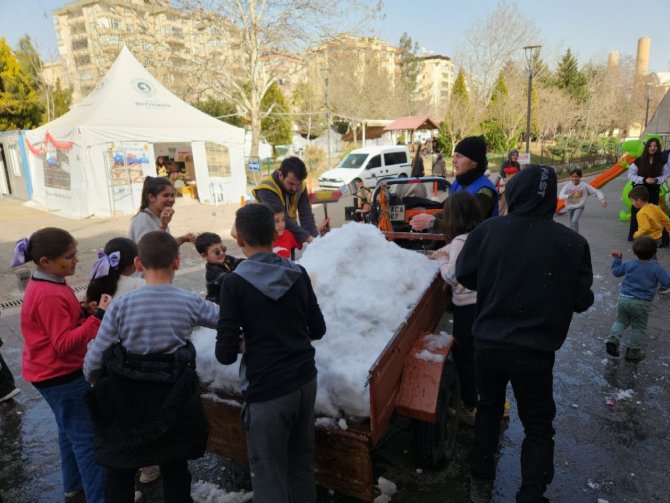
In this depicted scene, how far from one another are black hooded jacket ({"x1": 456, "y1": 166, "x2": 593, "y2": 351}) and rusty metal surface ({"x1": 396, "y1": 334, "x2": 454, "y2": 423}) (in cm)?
44

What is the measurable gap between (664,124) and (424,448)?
1844 cm

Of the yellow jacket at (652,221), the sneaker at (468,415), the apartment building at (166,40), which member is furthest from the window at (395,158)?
the sneaker at (468,415)

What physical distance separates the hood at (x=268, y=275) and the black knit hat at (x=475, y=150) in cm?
243

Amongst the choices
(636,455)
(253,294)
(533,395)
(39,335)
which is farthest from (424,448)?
(39,335)

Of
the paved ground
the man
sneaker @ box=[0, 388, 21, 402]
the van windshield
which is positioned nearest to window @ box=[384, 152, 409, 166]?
the van windshield

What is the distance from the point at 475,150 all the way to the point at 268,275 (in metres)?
2.58

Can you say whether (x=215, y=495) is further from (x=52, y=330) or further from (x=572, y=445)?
(x=572, y=445)

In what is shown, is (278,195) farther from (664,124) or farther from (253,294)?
(664,124)

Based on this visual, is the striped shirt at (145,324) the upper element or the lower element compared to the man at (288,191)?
lower

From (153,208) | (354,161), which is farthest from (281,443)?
(354,161)

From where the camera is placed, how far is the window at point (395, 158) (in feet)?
64.5

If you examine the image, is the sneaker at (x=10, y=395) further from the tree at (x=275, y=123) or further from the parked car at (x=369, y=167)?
the tree at (x=275, y=123)

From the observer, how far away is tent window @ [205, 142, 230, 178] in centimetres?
1623

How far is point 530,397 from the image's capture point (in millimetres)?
2336
